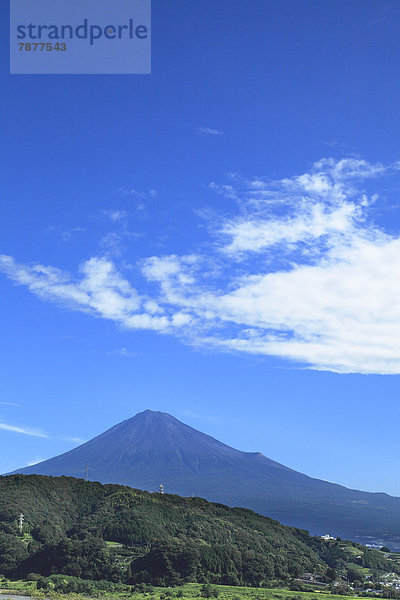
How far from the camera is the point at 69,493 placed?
85.4m

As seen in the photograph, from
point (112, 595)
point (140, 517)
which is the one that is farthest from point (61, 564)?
point (140, 517)

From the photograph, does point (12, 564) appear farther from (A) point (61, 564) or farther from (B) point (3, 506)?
(B) point (3, 506)

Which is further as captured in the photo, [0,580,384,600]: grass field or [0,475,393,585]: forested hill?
[0,475,393,585]: forested hill

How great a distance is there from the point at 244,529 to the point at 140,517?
45.4 feet

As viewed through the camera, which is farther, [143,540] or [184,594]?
[143,540]

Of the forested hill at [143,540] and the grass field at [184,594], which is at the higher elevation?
the forested hill at [143,540]

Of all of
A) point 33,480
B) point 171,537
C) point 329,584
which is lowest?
point 329,584

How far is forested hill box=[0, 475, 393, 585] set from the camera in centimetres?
6041

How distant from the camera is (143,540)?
228ft

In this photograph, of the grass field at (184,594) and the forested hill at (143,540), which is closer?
the grass field at (184,594)

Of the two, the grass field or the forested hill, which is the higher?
the forested hill

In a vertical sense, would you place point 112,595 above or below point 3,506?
below

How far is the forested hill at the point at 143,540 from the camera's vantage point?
60.4m

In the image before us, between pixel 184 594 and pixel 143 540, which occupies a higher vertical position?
pixel 143 540
